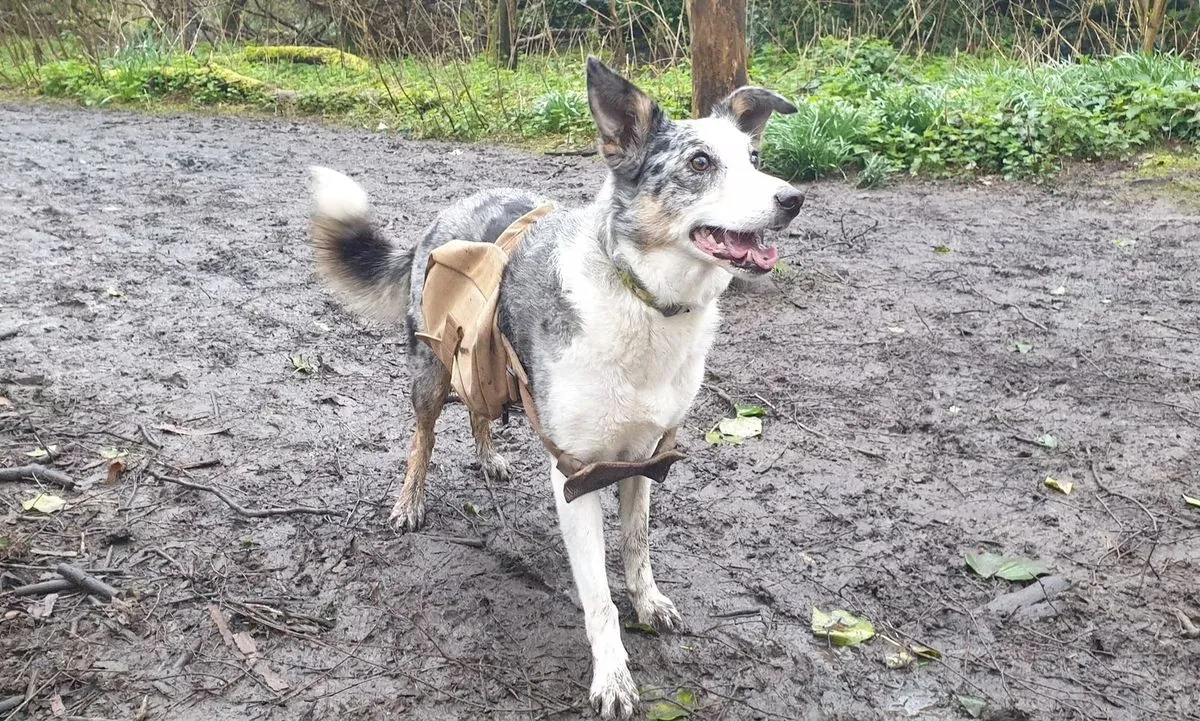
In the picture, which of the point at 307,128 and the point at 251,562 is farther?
the point at 307,128

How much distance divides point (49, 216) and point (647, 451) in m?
5.82

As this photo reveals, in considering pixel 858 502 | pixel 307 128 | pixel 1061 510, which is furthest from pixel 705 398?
pixel 307 128

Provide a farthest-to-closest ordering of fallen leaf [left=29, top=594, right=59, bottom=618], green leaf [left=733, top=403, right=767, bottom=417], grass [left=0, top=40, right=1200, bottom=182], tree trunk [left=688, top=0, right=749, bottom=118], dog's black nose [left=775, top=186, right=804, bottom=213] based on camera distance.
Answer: grass [left=0, top=40, right=1200, bottom=182] < tree trunk [left=688, top=0, right=749, bottom=118] < green leaf [left=733, top=403, right=767, bottom=417] < fallen leaf [left=29, top=594, right=59, bottom=618] < dog's black nose [left=775, top=186, right=804, bottom=213]

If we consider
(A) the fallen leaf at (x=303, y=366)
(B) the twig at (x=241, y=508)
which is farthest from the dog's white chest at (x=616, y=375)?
(A) the fallen leaf at (x=303, y=366)

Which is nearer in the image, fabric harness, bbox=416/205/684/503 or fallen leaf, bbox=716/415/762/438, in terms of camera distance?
fabric harness, bbox=416/205/684/503

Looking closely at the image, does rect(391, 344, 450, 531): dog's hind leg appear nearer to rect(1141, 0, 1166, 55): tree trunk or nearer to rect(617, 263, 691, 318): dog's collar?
rect(617, 263, 691, 318): dog's collar

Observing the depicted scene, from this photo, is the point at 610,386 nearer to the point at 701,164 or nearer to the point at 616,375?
the point at 616,375

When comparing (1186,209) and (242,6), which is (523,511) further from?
(242,6)

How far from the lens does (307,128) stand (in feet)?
35.2

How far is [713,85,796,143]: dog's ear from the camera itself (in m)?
3.00

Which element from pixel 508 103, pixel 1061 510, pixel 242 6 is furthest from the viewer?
pixel 242 6

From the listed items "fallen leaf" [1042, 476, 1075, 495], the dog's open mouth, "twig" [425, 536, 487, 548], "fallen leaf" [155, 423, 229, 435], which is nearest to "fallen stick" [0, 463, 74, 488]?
"fallen leaf" [155, 423, 229, 435]

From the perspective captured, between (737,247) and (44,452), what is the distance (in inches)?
108

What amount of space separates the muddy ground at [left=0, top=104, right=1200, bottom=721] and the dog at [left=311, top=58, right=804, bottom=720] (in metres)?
0.33
